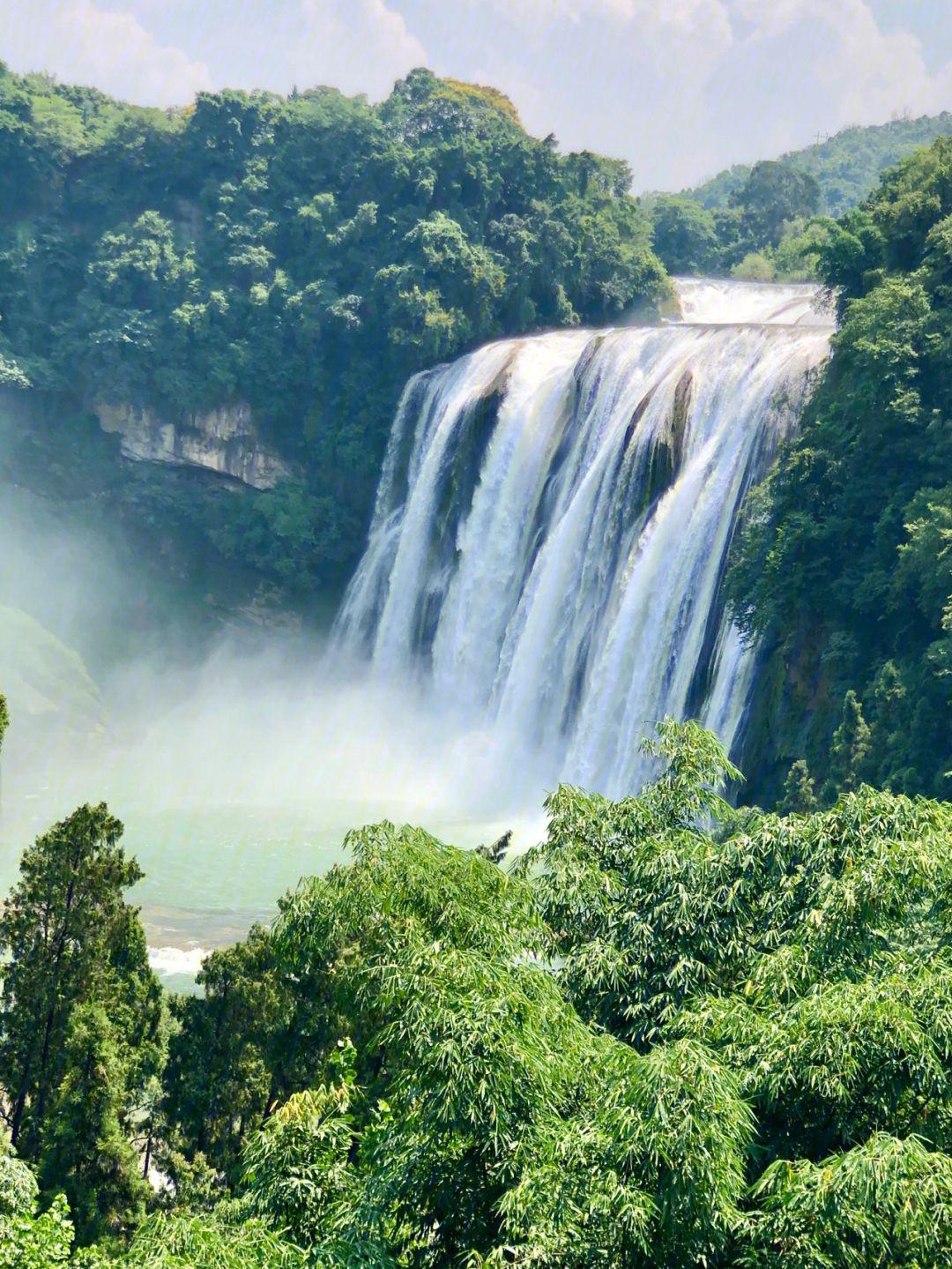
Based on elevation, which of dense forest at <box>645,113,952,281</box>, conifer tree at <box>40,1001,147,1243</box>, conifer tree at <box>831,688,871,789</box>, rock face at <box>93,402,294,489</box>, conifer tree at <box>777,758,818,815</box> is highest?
dense forest at <box>645,113,952,281</box>

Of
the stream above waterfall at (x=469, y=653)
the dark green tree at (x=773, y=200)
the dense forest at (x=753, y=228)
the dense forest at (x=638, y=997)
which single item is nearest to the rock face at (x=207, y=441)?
the stream above waterfall at (x=469, y=653)

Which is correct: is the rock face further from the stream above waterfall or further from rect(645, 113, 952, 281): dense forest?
rect(645, 113, 952, 281): dense forest

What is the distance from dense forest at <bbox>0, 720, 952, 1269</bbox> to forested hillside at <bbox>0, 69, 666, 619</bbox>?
95.3ft

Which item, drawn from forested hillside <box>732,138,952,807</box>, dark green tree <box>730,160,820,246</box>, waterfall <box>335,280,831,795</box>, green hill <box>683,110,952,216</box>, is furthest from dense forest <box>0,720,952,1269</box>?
green hill <box>683,110,952,216</box>

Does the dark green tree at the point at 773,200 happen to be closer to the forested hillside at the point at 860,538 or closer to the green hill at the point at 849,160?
the green hill at the point at 849,160

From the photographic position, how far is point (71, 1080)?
13711 mm

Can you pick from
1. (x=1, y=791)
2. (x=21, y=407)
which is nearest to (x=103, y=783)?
(x=1, y=791)

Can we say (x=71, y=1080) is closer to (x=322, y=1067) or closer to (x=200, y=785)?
(x=322, y=1067)

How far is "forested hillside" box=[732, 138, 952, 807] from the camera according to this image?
2267 centimetres

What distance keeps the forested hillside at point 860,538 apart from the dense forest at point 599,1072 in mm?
10999

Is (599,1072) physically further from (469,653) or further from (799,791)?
(469,653)

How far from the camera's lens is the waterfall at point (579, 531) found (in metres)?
27.3

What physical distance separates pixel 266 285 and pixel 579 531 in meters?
16.2

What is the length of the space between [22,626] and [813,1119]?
115ft
